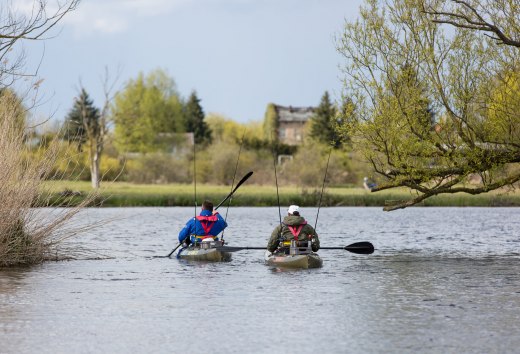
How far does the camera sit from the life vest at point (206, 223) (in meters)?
24.1

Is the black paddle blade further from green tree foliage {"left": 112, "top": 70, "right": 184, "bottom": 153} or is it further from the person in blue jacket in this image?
green tree foliage {"left": 112, "top": 70, "right": 184, "bottom": 153}

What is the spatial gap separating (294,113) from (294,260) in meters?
123

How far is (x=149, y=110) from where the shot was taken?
11362cm

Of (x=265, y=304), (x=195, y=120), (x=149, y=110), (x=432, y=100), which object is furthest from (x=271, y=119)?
(x=265, y=304)

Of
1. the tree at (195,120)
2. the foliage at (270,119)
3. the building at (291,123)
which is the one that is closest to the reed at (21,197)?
the tree at (195,120)

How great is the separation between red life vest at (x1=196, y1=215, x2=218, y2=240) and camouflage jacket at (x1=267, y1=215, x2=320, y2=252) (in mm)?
1985

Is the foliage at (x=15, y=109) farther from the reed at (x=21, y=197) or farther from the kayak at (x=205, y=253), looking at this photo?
the kayak at (x=205, y=253)

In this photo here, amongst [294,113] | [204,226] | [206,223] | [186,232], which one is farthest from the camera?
[294,113]

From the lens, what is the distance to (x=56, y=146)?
21.7m

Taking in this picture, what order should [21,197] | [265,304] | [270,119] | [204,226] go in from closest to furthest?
1. [265,304]
2. [21,197]
3. [204,226]
4. [270,119]

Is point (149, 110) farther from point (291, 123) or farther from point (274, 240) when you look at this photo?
point (274, 240)

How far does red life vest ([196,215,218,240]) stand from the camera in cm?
2406

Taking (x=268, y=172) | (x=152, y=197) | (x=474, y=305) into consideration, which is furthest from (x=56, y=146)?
(x=268, y=172)

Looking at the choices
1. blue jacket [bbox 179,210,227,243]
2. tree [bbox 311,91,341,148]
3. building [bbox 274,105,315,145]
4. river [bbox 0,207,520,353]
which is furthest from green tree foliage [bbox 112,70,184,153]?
blue jacket [bbox 179,210,227,243]
